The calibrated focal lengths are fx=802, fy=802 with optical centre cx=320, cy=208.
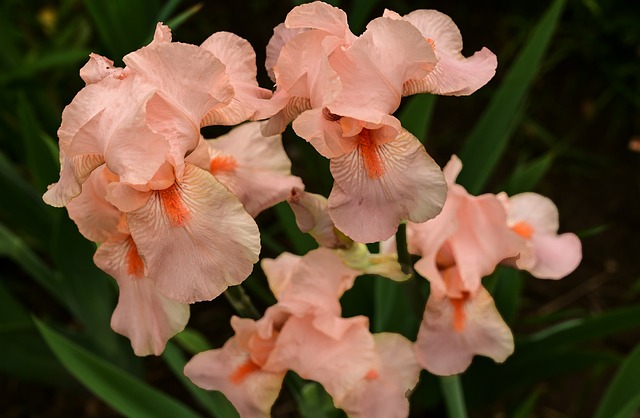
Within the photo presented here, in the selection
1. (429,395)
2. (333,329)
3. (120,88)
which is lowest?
(429,395)

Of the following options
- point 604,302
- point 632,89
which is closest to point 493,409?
point 604,302

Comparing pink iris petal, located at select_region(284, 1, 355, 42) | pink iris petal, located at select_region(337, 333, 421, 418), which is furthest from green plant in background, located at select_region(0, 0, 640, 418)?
pink iris petal, located at select_region(284, 1, 355, 42)

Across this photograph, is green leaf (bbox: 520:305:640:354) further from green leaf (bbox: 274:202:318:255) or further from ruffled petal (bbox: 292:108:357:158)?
ruffled petal (bbox: 292:108:357:158)

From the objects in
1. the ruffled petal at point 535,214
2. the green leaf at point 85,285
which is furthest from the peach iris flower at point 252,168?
the green leaf at point 85,285

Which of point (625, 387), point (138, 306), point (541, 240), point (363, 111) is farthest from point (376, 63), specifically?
point (625, 387)

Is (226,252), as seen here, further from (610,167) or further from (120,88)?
(610,167)

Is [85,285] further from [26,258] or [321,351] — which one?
[321,351]

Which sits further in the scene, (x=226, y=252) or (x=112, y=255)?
(x=112, y=255)
